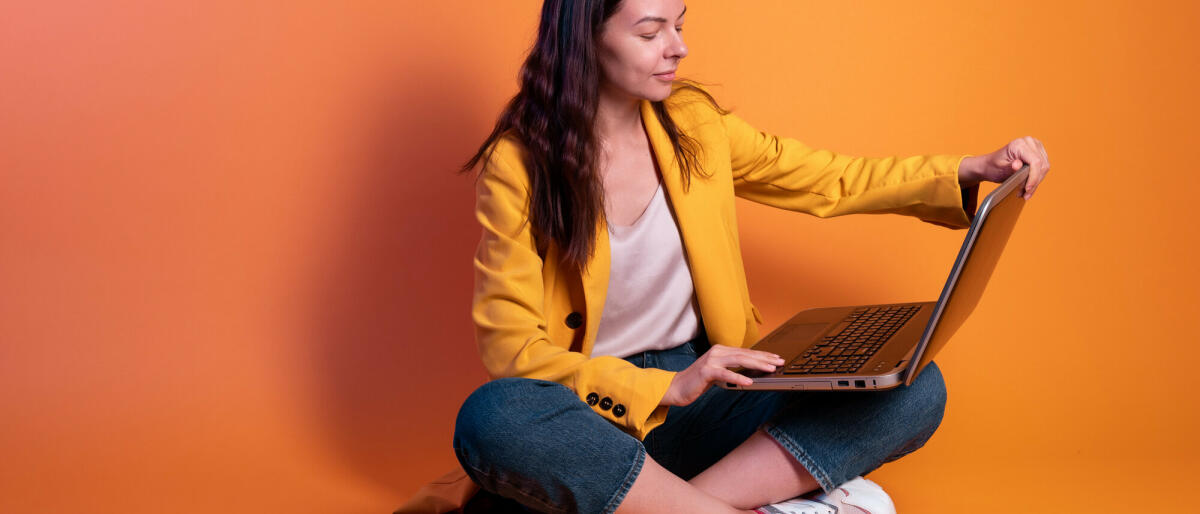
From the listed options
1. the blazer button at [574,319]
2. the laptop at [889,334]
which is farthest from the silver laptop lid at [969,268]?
the blazer button at [574,319]

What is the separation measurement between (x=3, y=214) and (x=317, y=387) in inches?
35.7

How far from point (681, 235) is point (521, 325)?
1.18ft

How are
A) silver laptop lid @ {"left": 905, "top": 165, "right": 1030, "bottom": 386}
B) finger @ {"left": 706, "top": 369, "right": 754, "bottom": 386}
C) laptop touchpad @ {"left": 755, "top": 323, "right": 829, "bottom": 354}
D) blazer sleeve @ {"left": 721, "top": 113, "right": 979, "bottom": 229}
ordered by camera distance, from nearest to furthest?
1. silver laptop lid @ {"left": 905, "top": 165, "right": 1030, "bottom": 386}
2. finger @ {"left": 706, "top": 369, "right": 754, "bottom": 386}
3. laptop touchpad @ {"left": 755, "top": 323, "right": 829, "bottom": 354}
4. blazer sleeve @ {"left": 721, "top": 113, "right": 979, "bottom": 229}

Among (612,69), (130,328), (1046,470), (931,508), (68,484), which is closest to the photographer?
(612,69)

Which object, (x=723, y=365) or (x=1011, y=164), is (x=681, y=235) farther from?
(x=1011, y=164)

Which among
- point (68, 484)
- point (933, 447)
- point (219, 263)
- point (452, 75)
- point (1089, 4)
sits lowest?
point (68, 484)

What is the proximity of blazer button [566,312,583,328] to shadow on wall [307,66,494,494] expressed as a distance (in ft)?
2.78

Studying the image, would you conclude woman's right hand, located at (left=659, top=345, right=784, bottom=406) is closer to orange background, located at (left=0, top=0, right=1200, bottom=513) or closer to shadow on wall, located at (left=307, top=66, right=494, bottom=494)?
orange background, located at (left=0, top=0, right=1200, bottom=513)

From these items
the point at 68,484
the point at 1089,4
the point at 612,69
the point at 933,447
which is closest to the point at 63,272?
the point at 68,484

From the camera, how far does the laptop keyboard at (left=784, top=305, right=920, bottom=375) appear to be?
1.63 meters

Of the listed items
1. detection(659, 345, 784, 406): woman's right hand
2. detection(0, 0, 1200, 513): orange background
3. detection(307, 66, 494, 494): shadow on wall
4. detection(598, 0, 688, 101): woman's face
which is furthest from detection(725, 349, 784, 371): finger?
detection(307, 66, 494, 494): shadow on wall

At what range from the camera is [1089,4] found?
2.70 meters

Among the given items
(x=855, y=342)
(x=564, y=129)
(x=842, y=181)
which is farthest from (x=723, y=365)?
(x=842, y=181)

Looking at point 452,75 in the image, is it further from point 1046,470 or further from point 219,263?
point 1046,470
